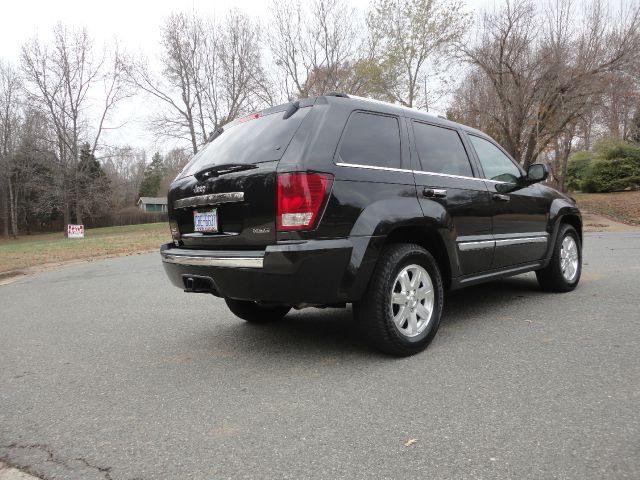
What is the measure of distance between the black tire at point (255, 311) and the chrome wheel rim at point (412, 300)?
4.33 feet

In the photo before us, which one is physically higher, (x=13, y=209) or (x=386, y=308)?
(x=13, y=209)

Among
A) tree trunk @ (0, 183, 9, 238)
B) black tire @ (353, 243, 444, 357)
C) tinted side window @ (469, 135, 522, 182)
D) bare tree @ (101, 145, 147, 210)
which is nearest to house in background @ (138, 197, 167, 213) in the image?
bare tree @ (101, 145, 147, 210)

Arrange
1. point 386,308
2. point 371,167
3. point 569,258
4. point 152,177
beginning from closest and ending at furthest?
point 386,308, point 371,167, point 569,258, point 152,177

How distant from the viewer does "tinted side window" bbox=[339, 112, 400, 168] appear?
130 inches

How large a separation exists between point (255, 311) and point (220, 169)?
1.62 metres

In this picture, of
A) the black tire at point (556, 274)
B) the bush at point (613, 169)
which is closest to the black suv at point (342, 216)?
the black tire at point (556, 274)

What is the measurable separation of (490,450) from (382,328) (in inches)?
47.1

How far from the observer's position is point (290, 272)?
296cm

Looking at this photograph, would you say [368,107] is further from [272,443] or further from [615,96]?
[615,96]

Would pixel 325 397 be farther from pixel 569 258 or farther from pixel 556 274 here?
pixel 569 258

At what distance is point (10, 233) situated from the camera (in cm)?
4462

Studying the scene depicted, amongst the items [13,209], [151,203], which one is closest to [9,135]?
[13,209]

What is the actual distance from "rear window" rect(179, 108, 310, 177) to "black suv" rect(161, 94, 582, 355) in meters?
0.01

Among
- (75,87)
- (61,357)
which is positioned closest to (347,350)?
(61,357)
